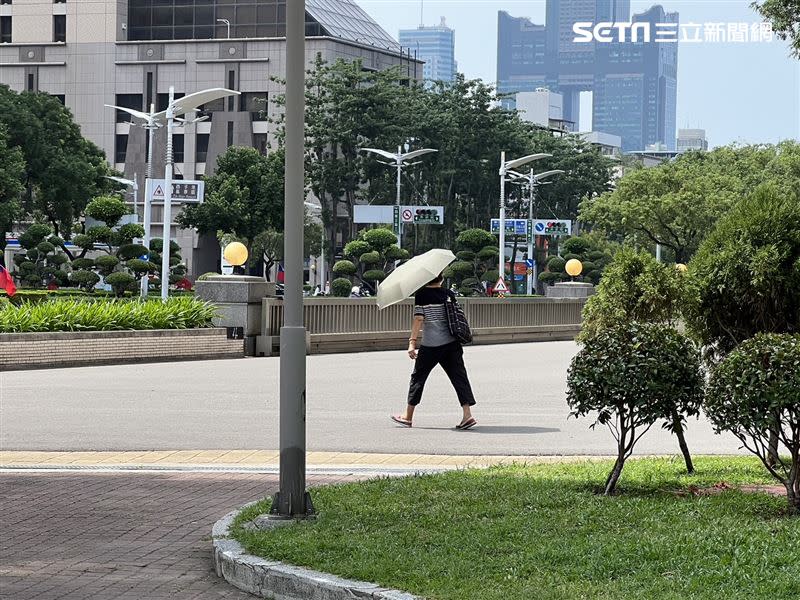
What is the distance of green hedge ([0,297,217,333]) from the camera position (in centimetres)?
2514

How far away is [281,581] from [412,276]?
→ 8.44 metres

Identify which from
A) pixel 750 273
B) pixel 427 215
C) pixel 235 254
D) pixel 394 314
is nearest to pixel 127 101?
pixel 427 215

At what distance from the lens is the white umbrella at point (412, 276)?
50.4ft

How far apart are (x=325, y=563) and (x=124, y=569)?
1417mm

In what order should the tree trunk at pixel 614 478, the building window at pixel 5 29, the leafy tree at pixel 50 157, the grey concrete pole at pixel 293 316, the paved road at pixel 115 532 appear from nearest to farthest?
the paved road at pixel 115 532
the grey concrete pole at pixel 293 316
the tree trunk at pixel 614 478
the leafy tree at pixel 50 157
the building window at pixel 5 29

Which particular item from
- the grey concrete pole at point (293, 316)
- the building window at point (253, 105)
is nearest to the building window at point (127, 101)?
the building window at point (253, 105)

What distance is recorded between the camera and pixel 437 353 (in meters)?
15.3

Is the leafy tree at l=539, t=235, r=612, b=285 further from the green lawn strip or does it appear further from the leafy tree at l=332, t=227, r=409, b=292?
the green lawn strip

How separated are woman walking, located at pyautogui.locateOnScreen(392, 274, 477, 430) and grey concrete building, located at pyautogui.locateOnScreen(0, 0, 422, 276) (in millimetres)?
80211

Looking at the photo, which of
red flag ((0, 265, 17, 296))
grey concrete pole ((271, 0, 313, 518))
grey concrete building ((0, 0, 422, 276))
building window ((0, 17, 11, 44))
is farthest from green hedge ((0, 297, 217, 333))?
building window ((0, 17, 11, 44))

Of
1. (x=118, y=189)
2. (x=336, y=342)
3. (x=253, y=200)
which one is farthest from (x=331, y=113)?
(x=336, y=342)

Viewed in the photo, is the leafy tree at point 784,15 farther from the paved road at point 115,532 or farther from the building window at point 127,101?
the building window at point 127,101

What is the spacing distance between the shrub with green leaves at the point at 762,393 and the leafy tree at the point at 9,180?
5635 cm

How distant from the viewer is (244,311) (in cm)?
2877
